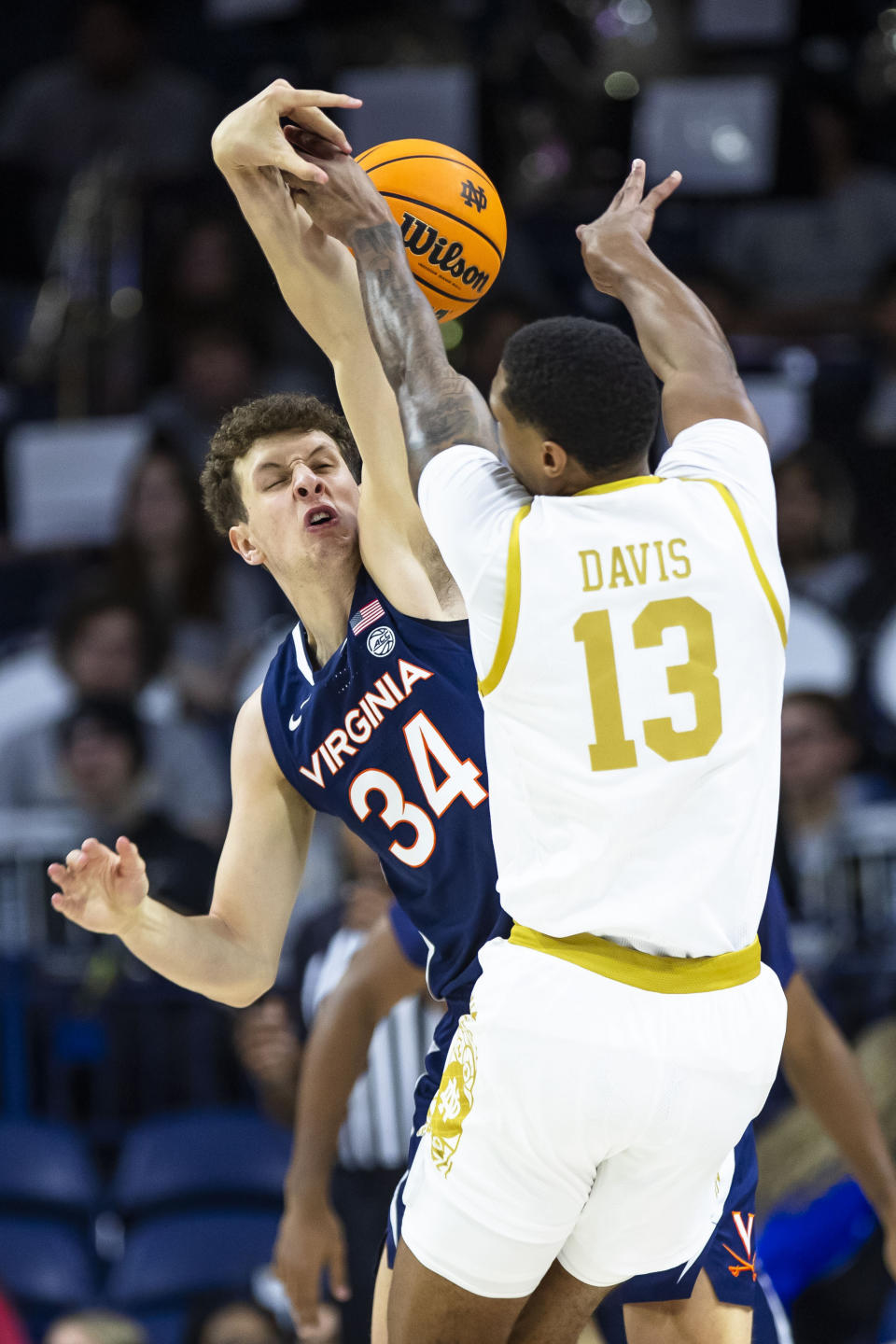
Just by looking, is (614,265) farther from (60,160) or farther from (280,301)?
(60,160)

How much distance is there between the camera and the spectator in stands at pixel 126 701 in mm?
6715

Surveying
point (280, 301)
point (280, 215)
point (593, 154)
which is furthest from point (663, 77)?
point (280, 215)

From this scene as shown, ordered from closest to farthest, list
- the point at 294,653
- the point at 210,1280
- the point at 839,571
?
the point at 294,653 < the point at 210,1280 < the point at 839,571

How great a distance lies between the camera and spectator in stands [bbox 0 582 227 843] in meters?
6.71

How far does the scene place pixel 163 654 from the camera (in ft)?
23.8

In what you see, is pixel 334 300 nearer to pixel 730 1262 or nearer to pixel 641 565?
pixel 641 565

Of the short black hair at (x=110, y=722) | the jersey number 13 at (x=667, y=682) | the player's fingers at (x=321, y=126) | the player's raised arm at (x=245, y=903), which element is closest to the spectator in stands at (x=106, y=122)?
the short black hair at (x=110, y=722)

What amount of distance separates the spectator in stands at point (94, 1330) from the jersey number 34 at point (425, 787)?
260 cm

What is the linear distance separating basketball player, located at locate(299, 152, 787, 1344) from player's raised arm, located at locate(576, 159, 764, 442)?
0.08 m

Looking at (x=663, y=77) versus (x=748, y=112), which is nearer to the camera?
(x=748, y=112)

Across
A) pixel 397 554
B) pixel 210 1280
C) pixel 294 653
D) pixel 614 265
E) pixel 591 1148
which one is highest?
pixel 614 265

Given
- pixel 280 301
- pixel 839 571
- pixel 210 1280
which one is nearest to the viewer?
pixel 210 1280

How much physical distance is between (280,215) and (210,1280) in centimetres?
374

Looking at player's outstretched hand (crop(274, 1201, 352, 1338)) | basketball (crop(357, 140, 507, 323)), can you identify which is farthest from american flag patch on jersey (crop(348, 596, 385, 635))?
A: player's outstretched hand (crop(274, 1201, 352, 1338))
